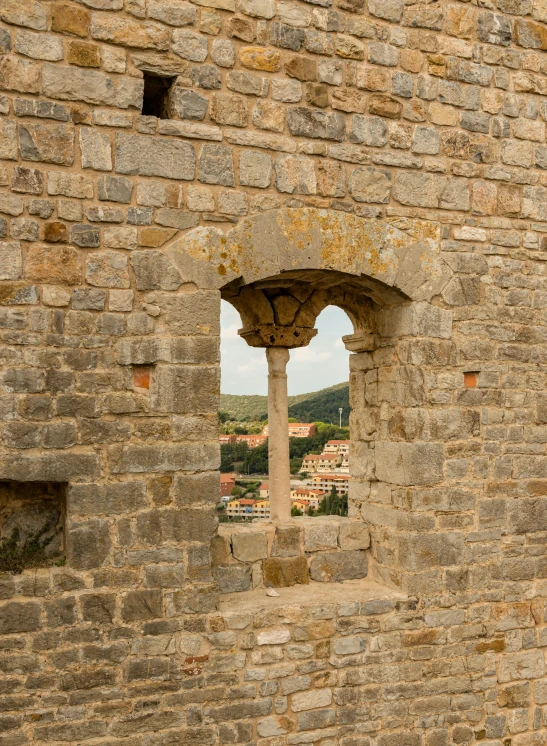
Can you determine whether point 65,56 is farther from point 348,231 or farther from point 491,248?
point 491,248

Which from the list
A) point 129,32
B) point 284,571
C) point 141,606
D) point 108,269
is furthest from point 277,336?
point 129,32

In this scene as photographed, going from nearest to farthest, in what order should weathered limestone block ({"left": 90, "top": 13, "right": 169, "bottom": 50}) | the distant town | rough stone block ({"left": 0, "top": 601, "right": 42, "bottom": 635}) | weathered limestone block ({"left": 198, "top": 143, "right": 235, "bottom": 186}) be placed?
rough stone block ({"left": 0, "top": 601, "right": 42, "bottom": 635}) < weathered limestone block ({"left": 90, "top": 13, "right": 169, "bottom": 50}) < weathered limestone block ({"left": 198, "top": 143, "right": 235, "bottom": 186}) < the distant town

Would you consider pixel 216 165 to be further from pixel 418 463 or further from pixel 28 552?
pixel 28 552

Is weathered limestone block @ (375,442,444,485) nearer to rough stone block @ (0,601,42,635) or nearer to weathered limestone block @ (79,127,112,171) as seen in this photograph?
rough stone block @ (0,601,42,635)

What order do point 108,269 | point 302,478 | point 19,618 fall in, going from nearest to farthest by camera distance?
point 19,618
point 108,269
point 302,478

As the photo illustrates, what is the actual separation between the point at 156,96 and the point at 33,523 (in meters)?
2.61

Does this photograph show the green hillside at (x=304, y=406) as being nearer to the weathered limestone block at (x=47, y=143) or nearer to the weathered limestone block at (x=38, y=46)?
the weathered limestone block at (x=47, y=143)

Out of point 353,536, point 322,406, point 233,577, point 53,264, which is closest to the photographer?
point 53,264

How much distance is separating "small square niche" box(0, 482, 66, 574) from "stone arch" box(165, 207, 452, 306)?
4.78ft

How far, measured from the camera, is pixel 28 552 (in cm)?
368

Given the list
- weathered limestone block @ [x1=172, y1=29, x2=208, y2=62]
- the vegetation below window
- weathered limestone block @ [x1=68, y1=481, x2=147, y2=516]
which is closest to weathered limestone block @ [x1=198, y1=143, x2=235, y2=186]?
weathered limestone block @ [x1=172, y1=29, x2=208, y2=62]

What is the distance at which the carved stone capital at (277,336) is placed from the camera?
4586mm

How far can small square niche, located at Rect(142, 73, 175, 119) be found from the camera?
3.94m

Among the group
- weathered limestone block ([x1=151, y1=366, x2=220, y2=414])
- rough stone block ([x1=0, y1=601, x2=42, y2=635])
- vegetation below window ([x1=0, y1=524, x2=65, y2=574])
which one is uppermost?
weathered limestone block ([x1=151, y1=366, x2=220, y2=414])
